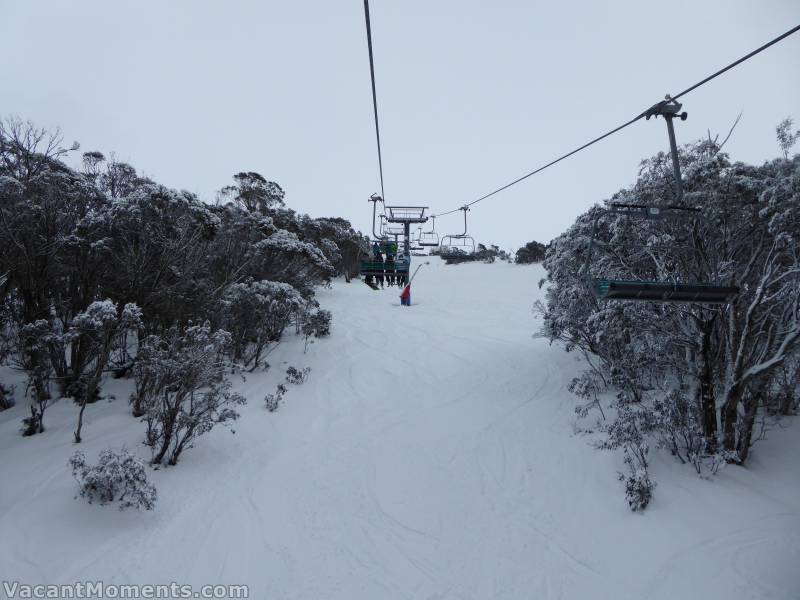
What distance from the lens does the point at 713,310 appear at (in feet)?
20.0

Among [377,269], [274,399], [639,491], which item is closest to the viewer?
[639,491]

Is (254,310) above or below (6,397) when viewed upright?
above

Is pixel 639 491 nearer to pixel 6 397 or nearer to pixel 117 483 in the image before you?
pixel 117 483

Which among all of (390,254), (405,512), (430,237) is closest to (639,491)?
(405,512)

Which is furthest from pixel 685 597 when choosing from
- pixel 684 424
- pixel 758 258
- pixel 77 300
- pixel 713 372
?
pixel 77 300

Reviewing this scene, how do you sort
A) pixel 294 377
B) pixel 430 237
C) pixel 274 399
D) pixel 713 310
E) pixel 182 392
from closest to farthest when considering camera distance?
pixel 713 310
pixel 182 392
pixel 274 399
pixel 294 377
pixel 430 237

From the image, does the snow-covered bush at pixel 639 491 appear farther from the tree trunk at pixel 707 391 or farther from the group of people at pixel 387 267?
the group of people at pixel 387 267

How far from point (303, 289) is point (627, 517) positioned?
42.4 feet

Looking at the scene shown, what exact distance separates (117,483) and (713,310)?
29.9 ft

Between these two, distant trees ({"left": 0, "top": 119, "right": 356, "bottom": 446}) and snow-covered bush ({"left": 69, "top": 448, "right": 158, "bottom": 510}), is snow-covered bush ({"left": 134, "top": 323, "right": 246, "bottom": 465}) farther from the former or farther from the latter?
snow-covered bush ({"left": 69, "top": 448, "right": 158, "bottom": 510})

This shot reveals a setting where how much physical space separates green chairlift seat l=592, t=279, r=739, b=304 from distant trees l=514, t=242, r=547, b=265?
117ft

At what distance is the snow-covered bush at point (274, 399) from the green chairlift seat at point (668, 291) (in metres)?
7.15

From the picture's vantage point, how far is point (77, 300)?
8.77 meters

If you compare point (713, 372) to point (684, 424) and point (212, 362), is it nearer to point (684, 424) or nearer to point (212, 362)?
point (684, 424)
